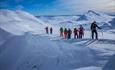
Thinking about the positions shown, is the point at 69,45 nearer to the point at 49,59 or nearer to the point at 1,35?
the point at 49,59

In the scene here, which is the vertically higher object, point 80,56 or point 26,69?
point 80,56

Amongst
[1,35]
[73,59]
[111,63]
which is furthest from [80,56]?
[1,35]

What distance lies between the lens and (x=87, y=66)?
44.7 ft

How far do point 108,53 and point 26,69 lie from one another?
8515 mm

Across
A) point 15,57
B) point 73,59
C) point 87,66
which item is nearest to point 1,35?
point 15,57

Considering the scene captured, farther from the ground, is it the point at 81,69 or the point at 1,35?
the point at 1,35

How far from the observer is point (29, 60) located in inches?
714

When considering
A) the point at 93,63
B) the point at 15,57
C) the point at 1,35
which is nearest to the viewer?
the point at 93,63

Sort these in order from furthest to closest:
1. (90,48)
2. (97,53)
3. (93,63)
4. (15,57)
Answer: (15,57) → (90,48) → (97,53) → (93,63)

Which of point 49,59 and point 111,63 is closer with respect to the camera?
point 111,63

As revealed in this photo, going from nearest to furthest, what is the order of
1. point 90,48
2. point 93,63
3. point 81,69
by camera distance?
point 81,69 → point 93,63 → point 90,48

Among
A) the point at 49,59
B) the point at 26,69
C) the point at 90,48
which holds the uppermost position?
the point at 90,48

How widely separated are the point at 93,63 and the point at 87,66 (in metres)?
0.61

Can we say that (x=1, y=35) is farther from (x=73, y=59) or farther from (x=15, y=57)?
(x=73, y=59)
